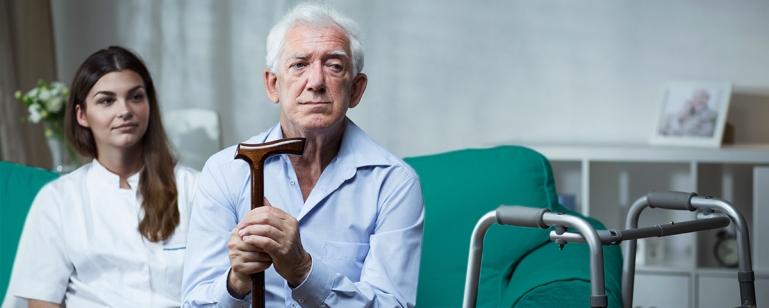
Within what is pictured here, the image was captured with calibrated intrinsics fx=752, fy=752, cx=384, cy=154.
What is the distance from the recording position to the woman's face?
6.28ft

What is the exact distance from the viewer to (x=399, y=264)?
145cm

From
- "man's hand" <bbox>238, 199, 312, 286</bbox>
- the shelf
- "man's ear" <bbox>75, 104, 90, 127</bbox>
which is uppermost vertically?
"man's ear" <bbox>75, 104, 90, 127</bbox>

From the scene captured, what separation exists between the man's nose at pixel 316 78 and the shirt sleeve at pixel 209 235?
259mm

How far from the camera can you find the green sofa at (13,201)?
7.53ft

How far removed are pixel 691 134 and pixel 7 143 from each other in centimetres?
288

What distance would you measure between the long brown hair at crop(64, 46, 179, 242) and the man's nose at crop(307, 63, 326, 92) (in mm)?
722

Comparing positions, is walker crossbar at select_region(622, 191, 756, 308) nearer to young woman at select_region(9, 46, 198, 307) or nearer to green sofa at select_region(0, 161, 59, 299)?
young woman at select_region(9, 46, 198, 307)

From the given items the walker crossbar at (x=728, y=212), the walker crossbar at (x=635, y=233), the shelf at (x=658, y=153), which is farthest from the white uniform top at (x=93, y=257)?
the shelf at (x=658, y=153)

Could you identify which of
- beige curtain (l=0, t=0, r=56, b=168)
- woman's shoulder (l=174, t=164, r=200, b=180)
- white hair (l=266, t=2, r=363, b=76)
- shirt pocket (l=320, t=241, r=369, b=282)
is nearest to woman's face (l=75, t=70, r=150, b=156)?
woman's shoulder (l=174, t=164, r=200, b=180)

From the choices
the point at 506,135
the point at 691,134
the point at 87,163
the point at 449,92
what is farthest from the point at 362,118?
the point at 87,163

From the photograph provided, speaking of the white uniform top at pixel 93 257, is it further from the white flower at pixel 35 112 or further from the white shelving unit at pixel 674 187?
the white shelving unit at pixel 674 187

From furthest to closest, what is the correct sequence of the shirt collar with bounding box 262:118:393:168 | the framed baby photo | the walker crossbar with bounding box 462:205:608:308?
the framed baby photo → the shirt collar with bounding box 262:118:393:168 → the walker crossbar with bounding box 462:205:608:308

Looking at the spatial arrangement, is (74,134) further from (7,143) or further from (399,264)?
(7,143)

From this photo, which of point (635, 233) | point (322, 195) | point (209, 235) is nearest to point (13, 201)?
point (209, 235)
